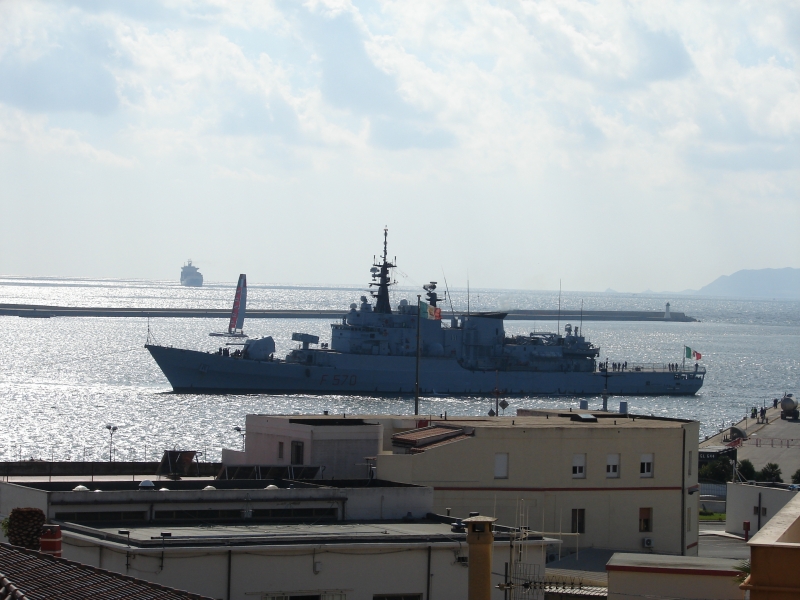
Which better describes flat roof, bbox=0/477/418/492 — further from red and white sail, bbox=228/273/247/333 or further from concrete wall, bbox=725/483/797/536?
red and white sail, bbox=228/273/247/333

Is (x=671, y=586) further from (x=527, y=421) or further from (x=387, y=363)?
(x=387, y=363)

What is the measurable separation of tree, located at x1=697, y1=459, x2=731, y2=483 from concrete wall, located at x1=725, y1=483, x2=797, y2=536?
14896 millimetres

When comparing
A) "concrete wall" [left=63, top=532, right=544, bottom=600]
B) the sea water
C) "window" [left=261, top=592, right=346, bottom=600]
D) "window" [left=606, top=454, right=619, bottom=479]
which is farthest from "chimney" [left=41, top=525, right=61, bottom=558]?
the sea water

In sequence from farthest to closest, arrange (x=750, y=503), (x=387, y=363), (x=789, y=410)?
(x=387, y=363) → (x=789, y=410) → (x=750, y=503)

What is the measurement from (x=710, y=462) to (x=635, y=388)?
2112 inches

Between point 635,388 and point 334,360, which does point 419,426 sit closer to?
point 334,360

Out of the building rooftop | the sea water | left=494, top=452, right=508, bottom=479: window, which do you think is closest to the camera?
the building rooftop

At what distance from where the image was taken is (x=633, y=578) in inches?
533

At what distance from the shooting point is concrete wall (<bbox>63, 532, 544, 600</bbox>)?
14.6m

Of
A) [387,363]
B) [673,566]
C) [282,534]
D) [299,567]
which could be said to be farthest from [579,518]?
[387,363]

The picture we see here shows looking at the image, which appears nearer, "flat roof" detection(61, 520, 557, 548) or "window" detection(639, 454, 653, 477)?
"flat roof" detection(61, 520, 557, 548)

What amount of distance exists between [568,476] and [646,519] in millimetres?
1961

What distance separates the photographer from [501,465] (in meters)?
22.7

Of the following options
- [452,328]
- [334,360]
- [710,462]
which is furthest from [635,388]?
[710,462]
